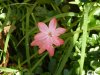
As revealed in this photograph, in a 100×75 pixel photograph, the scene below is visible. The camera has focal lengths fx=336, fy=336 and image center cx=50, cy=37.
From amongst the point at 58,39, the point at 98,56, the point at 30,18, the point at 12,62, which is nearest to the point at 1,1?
the point at 30,18

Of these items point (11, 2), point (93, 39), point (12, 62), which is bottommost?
point (12, 62)

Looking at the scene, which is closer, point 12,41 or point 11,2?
point 12,41

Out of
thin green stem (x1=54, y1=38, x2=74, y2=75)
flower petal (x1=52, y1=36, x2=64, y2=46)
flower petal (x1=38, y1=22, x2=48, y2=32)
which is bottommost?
thin green stem (x1=54, y1=38, x2=74, y2=75)

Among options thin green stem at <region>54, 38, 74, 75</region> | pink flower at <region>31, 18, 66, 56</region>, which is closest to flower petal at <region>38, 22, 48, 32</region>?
pink flower at <region>31, 18, 66, 56</region>

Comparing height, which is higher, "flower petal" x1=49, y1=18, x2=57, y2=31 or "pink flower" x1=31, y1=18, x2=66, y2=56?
"flower petal" x1=49, y1=18, x2=57, y2=31

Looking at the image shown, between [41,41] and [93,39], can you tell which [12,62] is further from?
[93,39]

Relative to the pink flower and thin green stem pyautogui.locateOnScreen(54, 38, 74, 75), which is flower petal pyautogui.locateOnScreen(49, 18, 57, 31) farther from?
thin green stem pyautogui.locateOnScreen(54, 38, 74, 75)

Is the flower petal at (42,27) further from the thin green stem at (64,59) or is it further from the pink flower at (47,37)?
the thin green stem at (64,59)

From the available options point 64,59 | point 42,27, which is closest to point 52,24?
point 42,27
